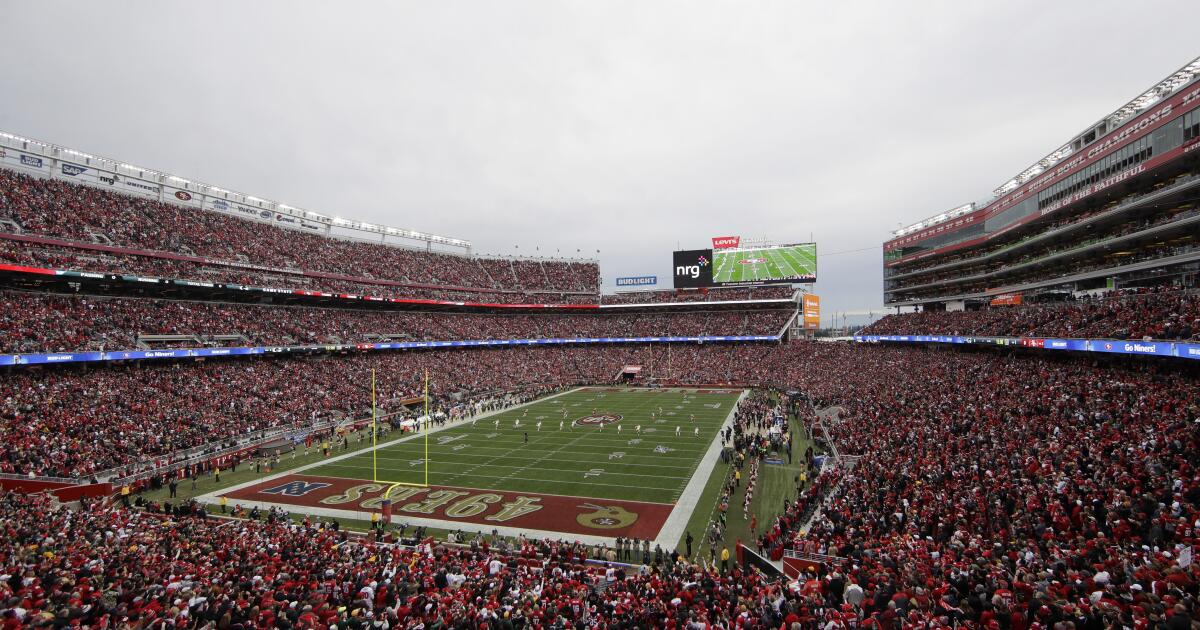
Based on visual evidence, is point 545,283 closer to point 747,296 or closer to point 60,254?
point 747,296

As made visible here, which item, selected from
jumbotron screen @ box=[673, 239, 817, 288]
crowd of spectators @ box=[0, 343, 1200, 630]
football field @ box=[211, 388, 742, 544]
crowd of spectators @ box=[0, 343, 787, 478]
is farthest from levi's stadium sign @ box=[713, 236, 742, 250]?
crowd of spectators @ box=[0, 343, 1200, 630]

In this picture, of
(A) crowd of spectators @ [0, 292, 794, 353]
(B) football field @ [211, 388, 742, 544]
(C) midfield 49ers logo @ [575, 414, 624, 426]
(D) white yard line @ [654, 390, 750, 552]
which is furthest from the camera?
(C) midfield 49ers logo @ [575, 414, 624, 426]

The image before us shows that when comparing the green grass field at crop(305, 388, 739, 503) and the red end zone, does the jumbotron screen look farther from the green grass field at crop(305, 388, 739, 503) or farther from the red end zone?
the red end zone

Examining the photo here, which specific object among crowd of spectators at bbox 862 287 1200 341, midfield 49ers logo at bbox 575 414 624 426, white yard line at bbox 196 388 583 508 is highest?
crowd of spectators at bbox 862 287 1200 341

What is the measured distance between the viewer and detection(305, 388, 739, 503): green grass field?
23.5 metres

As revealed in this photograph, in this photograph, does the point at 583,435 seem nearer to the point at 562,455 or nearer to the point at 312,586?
the point at 562,455

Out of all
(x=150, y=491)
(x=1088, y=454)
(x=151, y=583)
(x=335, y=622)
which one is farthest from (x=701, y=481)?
(x=150, y=491)

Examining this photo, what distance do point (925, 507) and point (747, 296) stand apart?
5779cm

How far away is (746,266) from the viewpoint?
6494cm

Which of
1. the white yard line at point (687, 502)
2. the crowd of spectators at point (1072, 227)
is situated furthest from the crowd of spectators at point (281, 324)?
the white yard line at point (687, 502)

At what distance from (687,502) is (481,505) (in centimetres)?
783

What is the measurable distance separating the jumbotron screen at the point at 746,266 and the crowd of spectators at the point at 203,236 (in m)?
23.9

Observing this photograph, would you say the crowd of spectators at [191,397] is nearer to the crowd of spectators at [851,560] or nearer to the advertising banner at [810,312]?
the crowd of spectators at [851,560]

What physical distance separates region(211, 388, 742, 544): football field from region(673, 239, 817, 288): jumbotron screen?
99.0 feet
